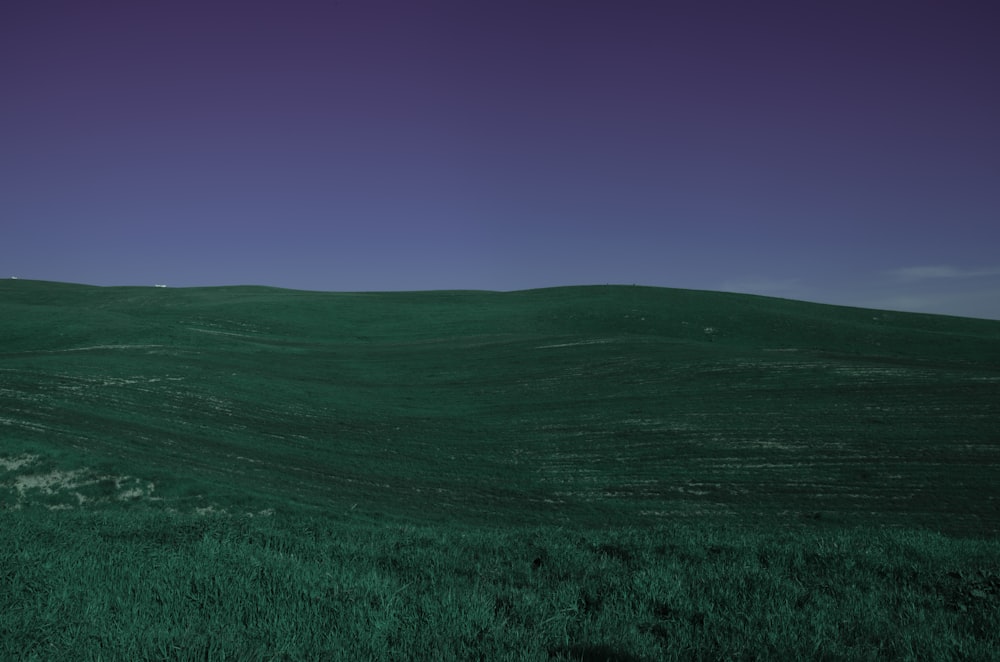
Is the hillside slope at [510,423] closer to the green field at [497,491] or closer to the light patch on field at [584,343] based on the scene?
the green field at [497,491]

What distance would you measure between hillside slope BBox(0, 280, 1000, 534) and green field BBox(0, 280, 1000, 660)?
0.16m

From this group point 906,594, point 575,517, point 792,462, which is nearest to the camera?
point 906,594

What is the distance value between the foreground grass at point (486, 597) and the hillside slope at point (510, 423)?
9735 millimetres

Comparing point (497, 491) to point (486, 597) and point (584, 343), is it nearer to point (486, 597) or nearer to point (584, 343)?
point (486, 597)

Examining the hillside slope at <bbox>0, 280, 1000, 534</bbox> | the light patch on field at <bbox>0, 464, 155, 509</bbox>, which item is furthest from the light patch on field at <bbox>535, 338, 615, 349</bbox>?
the light patch on field at <bbox>0, 464, 155, 509</bbox>

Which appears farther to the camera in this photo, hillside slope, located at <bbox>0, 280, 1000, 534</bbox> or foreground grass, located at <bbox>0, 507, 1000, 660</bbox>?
hillside slope, located at <bbox>0, 280, 1000, 534</bbox>

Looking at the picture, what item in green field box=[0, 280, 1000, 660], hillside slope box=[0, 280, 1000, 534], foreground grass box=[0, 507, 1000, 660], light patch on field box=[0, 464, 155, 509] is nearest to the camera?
foreground grass box=[0, 507, 1000, 660]

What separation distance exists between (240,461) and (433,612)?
1835 centimetres

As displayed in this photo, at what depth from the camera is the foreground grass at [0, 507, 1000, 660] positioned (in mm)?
5383

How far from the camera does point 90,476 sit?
1853 cm

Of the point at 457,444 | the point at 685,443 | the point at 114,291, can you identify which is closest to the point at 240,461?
the point at 457,444

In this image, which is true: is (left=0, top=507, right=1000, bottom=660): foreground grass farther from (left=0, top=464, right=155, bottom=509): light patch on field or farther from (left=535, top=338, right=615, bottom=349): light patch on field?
(left=535, top=338, right=615, bottom=349): light patch on field

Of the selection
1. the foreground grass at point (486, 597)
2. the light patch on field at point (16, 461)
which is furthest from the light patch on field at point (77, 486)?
the foreground grass at point (486, 597)

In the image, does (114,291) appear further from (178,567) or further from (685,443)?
(178,567)
